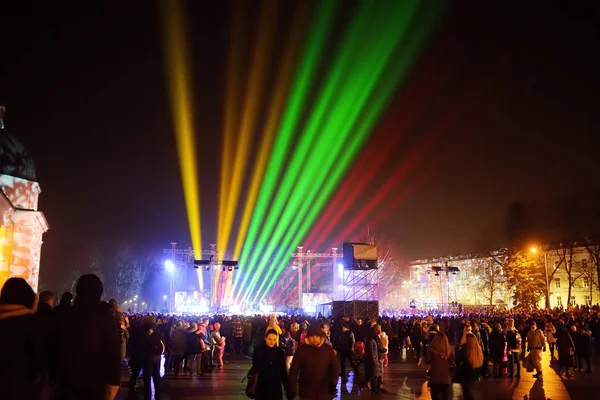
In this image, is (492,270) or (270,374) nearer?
(270,374)

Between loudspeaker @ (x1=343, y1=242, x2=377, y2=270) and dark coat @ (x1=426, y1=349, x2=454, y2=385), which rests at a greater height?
loudspeaker @ (x1=343, y1=242, x2=377, y2=270)

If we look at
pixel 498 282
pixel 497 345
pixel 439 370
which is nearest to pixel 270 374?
pixel 439 370

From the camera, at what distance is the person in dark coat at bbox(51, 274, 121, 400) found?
4.25m

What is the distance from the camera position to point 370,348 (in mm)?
12883

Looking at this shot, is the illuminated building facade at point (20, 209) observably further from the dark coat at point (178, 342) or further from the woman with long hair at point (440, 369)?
the woman with long hair at point (440, 369)

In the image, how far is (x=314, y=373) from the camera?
6.44m

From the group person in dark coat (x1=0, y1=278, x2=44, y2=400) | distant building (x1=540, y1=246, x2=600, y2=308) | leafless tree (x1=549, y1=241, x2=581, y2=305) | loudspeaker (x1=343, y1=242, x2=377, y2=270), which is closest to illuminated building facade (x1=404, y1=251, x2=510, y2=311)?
leafless tree (x1=549, y1=241, x2=581, y2=305)

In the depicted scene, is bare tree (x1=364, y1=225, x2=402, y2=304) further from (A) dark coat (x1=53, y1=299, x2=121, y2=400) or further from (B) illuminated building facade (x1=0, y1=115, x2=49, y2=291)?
(A) dark coat (x1=53, y1=299, x2=121, y2=400)

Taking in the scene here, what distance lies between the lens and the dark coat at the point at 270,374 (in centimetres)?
664

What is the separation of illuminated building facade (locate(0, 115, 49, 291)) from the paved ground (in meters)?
41.0

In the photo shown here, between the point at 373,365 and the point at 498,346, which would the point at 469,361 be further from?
the point at 498,346

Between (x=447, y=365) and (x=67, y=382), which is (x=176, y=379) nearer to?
(x=447, y=365)

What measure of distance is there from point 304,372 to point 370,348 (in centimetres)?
675

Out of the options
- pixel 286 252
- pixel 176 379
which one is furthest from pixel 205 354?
pixel 286 252
